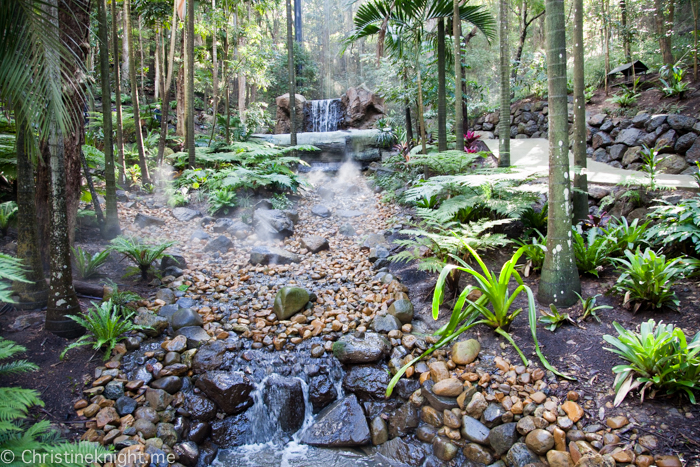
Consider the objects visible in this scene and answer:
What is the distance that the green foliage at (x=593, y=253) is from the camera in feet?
11.9

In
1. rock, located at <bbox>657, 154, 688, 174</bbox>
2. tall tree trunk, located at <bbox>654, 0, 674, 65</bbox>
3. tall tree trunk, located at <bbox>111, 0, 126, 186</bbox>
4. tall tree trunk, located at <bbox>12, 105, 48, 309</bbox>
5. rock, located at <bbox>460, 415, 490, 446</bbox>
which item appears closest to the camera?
rock, located at <bbox>460, 415, 490, 446</bbox>

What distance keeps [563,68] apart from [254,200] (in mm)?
5955

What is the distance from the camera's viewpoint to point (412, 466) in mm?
2727

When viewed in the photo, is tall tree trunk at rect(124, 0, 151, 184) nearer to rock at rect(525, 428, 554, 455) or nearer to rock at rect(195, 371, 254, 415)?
rock at rect(195, 371, 254, 415)

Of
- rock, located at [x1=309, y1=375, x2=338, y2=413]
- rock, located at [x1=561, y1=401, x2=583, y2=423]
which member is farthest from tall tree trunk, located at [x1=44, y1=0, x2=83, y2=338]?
rock, located at [x1=561, y1=401, x2=583, y2=423]

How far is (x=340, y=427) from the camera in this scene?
3.05m

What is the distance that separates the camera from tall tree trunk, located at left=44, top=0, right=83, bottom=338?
2.93 m

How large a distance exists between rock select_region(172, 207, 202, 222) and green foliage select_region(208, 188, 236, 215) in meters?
0.29

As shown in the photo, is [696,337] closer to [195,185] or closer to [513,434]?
[513,434]

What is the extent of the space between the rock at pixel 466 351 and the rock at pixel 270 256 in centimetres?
315

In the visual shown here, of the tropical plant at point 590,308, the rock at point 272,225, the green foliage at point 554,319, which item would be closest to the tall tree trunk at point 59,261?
the rock at point 272,225

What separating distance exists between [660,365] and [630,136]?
252 inches

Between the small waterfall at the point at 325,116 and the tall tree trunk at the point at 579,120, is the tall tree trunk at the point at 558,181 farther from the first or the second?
the small waterfall at the point at 325,116

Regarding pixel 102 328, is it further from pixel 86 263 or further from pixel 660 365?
pixel 660 365
